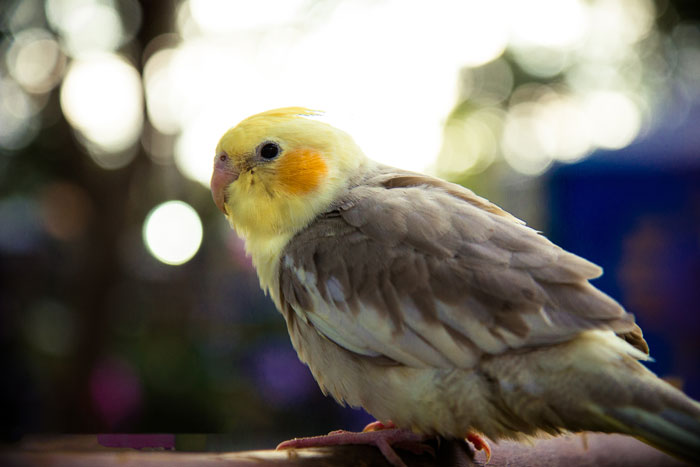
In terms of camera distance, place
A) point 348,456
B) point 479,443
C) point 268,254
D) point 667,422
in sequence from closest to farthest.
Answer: point 667,422, point 348,456, point 479,443, point 268,254

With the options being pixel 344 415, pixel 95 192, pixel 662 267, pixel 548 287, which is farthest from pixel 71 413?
pixel 662 267

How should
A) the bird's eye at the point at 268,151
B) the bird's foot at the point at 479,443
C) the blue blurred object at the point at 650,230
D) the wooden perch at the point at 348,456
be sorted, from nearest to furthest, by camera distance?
the wooden perch at the point at 348,456 < the bird's foot at the point at 479,443 < the bird's eye at the point at 268,151 < the blue blurred object at the point at 650,230

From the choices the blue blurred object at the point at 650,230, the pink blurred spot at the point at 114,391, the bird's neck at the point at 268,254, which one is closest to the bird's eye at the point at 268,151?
the bird's neck at the point at 268,254

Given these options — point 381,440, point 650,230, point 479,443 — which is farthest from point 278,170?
point 650,230

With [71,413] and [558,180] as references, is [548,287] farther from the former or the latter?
[71,413]

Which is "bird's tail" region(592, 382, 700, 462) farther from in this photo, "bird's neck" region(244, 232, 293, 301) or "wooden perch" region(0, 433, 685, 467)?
"bird's neck" region(244, 232, 293, 301)

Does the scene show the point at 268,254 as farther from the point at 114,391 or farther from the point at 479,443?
the point at 114,391

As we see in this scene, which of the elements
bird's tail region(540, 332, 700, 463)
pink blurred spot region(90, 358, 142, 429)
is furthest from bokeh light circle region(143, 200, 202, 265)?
bird's tail region(540, 332, 700, 463)

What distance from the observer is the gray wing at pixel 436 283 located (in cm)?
224

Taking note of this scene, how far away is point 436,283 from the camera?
7.94 feet

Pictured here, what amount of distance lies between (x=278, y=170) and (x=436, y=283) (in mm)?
1033

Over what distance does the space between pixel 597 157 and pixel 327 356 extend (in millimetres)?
5643

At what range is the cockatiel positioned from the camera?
84.4 inches

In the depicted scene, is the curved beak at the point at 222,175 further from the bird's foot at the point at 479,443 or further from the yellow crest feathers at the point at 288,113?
the bird's foot at the point at 479,443
